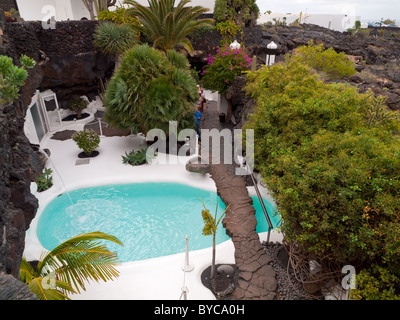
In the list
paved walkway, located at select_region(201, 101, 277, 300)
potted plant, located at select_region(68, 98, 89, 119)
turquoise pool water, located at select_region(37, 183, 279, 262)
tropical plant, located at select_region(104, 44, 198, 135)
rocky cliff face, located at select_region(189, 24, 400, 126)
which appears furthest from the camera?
potted plant, located at select_region(68, 98, 89, 119)

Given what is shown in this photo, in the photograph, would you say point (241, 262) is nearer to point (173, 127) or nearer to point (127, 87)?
point (173, 127)

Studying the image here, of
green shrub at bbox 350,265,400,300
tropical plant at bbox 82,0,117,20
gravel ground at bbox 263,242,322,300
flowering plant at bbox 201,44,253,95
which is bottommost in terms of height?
gravel ground at bbox 263,242,322,300

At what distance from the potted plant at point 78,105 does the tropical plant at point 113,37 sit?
10.2 feet

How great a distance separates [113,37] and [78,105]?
13.7ft

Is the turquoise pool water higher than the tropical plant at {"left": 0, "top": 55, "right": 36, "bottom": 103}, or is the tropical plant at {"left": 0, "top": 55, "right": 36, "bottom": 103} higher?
the tropical plant at {"left": 0, "top": 55, "right": 36, "bottom": 103}

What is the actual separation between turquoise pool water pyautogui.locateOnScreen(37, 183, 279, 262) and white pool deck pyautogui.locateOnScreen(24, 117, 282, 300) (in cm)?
34

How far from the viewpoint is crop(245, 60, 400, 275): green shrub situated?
400 cm

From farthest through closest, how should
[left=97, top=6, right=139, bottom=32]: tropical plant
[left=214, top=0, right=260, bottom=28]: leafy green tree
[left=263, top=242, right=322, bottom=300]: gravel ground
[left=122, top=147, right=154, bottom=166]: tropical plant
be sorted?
1. [left=214, top=0, right=260, bottom=28]: leafy green tree
2. [left=97, top=6, right=139, bottom=32]: tropical plant
3. [left=122, top=147, right=154, bottom=166]: tropical plant
4. [left=263, top=242, right=322, bottom=300]: gravel ground

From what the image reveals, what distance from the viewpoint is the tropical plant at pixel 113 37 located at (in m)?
13.8

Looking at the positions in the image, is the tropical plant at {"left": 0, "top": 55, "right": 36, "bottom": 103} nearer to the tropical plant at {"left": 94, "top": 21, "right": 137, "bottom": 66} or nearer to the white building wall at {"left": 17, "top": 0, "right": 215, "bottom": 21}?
the tropical plant at {"left": 94, "top": 21, "right": 137, "bottom": 66}

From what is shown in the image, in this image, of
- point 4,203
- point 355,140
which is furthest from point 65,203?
point 355,140

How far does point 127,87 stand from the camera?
1059cm

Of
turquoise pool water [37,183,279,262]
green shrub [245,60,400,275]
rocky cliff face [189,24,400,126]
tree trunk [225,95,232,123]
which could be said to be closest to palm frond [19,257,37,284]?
turquoise pool water [37,183,279,262]

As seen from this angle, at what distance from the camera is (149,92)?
10.3 metres
